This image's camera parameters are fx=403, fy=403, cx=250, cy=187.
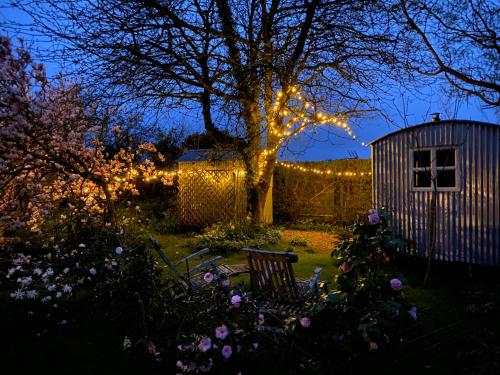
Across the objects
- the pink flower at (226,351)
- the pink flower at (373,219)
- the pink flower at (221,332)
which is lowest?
the pink flower at (226,351)

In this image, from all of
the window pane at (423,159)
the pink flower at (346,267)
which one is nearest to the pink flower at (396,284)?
the pink flower at (346,267)

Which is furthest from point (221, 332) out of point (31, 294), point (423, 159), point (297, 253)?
point (297, 253)

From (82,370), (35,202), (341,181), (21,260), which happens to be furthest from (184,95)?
(82,370)

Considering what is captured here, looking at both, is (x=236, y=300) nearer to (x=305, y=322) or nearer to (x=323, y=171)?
(x=305, y=322)

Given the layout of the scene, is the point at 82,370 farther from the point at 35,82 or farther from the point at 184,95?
the point at 184,95

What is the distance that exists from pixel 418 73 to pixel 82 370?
26.9 ft

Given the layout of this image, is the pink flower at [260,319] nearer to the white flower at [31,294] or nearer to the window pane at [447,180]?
the white flower at [31,294]

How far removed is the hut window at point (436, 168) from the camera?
6859 mm

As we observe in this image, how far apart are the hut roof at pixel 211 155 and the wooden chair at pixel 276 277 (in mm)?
5934

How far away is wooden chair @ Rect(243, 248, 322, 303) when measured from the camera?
4.27 metres

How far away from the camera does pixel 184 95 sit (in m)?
9.20

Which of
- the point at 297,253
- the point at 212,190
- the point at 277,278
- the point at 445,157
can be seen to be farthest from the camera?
the point at 212,190

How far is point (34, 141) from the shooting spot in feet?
20.7

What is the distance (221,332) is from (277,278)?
6.18 feet
